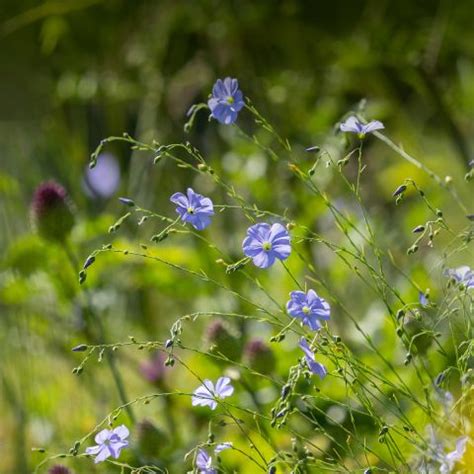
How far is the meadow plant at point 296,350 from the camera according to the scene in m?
0.79

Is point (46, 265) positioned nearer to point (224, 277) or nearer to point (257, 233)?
point (224, 277)

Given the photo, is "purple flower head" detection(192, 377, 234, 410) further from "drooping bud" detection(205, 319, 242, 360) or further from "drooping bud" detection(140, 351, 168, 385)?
"drooping bud" detection(140, 351, 168, 385)

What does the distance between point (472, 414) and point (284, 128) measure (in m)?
1.32

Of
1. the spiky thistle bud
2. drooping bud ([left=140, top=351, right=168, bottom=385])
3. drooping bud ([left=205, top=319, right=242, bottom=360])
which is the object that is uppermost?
drooping bud ([left=140, top=351, right=168, bottom=385])

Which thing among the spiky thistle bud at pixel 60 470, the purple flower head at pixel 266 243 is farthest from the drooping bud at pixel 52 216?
the purple flower head at pixel 266 243

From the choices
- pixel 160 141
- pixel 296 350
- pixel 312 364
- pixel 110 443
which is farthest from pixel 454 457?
pixel 160 141

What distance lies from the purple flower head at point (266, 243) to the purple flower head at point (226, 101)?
125 mm

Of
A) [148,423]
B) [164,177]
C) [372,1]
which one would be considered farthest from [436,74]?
[148,423]

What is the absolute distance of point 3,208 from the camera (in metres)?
1.72

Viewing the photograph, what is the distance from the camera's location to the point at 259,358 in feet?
3.86

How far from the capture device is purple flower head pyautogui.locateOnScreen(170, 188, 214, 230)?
2.69ft

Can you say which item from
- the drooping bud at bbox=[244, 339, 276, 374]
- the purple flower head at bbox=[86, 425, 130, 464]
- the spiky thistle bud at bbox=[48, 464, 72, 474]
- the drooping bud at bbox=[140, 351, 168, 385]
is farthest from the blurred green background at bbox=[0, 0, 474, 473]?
the purple flower head at bbox=[86, 425, 130, 464]

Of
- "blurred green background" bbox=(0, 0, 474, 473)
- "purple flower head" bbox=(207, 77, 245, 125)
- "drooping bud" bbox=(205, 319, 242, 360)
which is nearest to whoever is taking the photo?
"purple flower head" bbox=(207, 77, 245, 125)

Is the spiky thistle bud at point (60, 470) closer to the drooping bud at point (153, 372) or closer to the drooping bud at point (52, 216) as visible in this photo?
the drooping bud at point (52, 216)
